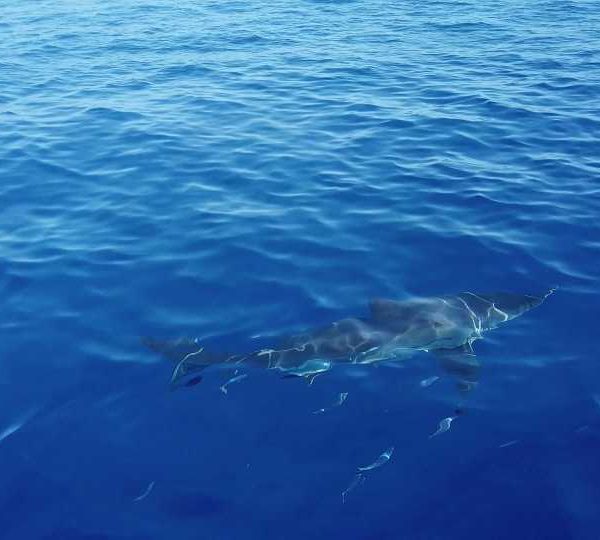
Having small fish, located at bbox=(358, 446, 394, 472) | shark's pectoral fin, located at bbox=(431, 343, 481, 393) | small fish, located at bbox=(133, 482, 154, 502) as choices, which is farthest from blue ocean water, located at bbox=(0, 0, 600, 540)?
shark's pectoral fin, located at bbox=(431, 343, 481, 393)

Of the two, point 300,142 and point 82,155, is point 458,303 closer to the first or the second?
point 300,142

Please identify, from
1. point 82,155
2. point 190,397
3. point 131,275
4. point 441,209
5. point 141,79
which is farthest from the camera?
point 141,79

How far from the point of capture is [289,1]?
43.4 meters

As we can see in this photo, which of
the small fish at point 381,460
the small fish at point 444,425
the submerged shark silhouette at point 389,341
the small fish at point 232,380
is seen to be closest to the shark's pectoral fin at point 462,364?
the submerged shark silhouette at point 389,341

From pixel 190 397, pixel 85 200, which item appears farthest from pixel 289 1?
pixel 190 397

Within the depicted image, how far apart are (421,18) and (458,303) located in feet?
92.4

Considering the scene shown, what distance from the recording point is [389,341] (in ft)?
41.1

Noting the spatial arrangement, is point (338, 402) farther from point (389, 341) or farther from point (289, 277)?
point (289, 277)

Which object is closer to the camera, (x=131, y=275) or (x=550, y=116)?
(x=131, y=275)

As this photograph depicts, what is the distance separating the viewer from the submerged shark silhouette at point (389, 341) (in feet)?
39.4

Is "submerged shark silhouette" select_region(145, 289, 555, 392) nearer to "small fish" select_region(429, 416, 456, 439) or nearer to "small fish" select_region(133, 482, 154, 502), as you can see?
"small fish" select_region(429, 416, 456, 439)

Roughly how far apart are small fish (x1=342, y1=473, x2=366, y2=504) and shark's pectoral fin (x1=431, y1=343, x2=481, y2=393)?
8.62 feet

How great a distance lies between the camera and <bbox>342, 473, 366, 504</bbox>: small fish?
9.60 m

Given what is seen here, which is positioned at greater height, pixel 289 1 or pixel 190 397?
pixel 289 1
